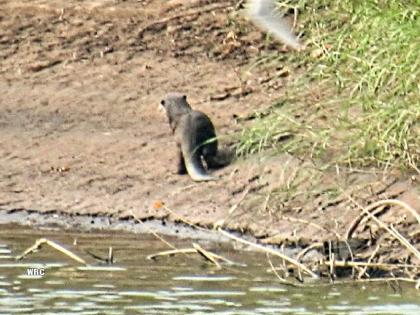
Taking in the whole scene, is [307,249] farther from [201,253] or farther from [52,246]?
[52,246]

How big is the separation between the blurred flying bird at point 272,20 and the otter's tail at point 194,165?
106 cm

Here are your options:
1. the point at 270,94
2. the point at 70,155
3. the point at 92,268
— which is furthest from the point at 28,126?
the point at 92,268

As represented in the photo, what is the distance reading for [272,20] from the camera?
11.9m

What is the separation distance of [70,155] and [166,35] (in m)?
2.11

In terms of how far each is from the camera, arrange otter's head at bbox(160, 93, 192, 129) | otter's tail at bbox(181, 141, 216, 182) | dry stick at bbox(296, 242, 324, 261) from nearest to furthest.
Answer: dry stick at bbox(296, 242, 324, 261), otter's tail at bbox(181, 141, 216, 182), otter's head at bbox(160, 93, 192, 129)

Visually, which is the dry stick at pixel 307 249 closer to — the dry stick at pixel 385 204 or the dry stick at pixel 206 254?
the dry stick at pixel 385 204

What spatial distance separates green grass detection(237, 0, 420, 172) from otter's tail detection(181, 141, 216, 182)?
366 mm

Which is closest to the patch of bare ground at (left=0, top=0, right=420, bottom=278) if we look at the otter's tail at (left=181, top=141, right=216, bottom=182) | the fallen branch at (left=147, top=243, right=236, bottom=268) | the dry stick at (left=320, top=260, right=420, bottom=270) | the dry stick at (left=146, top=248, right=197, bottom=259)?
the otter's tail at (left=181, top=141, right=216, bottom=182)

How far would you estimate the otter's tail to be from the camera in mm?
10898

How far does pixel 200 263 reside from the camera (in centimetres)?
928

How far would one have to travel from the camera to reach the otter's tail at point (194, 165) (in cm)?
1090

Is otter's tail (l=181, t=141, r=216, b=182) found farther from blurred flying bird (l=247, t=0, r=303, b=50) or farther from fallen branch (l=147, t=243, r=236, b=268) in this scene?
fallen branch (l=147, t=243, r=236, b=268)

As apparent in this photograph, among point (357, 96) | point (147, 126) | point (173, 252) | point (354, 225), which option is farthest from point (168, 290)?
point (147, 126)

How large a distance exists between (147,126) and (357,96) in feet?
8.60
